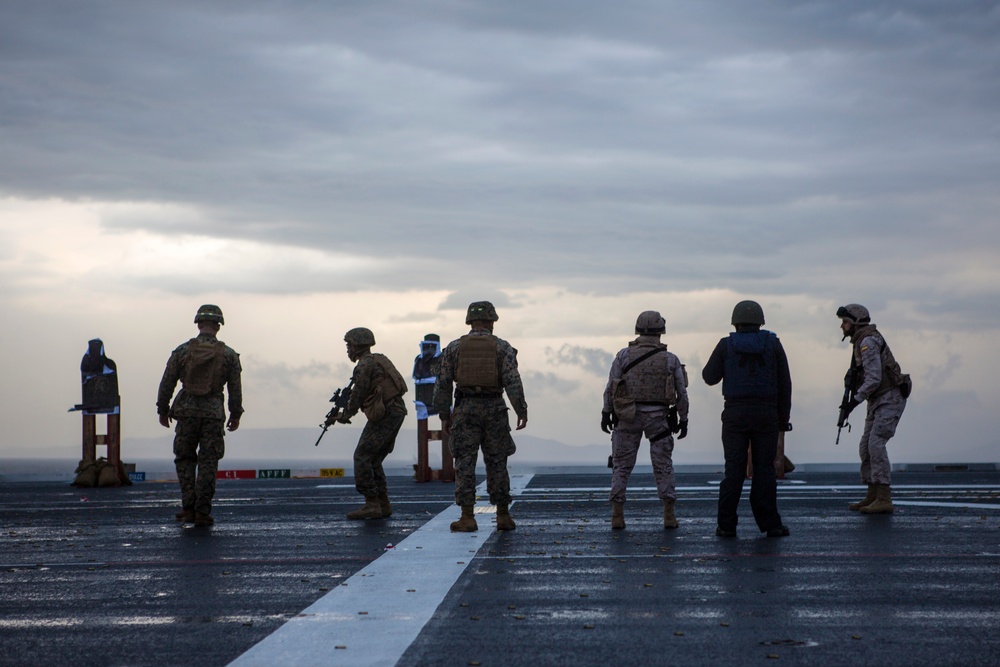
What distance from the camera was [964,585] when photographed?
25.3 ft

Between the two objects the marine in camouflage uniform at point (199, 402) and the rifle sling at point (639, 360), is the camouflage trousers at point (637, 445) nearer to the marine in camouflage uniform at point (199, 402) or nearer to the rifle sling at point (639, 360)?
the rifle sling at point (639, 360)

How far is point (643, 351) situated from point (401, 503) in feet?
16.6

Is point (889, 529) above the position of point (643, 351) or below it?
below

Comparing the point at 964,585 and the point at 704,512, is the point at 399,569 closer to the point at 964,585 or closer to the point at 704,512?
the point at 964,585

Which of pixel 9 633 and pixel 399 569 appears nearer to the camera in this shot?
pixel 9 633

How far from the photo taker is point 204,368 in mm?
13664

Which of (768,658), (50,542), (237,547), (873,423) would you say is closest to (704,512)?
(873,423)

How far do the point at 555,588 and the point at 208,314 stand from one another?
7478mm

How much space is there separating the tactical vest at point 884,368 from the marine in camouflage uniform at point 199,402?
6.96 metres

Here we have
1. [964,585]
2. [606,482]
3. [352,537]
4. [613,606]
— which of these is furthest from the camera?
[606,482]

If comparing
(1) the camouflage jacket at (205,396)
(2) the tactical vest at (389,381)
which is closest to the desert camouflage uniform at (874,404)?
(2) the tactical vest at (389,381)

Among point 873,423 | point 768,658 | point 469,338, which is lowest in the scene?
point 768,658

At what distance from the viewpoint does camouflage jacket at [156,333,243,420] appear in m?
13.6

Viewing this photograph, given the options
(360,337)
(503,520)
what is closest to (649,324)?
(503,520)
